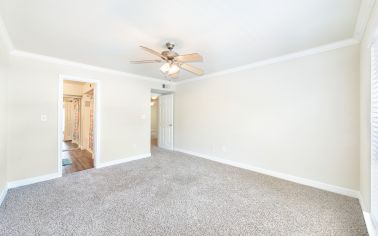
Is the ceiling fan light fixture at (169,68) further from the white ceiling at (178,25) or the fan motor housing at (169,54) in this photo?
the white ceiling at (178,25)

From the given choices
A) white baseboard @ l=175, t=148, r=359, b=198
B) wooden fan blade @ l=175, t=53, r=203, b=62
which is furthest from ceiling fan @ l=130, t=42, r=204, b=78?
white baseboard @ l=175, t=148, r=359, b=198

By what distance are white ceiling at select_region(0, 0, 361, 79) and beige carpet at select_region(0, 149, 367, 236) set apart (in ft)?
7.80

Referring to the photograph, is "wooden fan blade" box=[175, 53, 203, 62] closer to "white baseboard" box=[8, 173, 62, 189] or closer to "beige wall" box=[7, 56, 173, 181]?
"beige wall" box=[7, 56, 173, 181]

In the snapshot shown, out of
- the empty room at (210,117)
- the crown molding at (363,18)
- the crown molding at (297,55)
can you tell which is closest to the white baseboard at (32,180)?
the empty room at (210,117)

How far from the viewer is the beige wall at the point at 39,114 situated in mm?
2891

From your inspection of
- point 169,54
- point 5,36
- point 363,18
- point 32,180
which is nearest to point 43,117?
point 32,180

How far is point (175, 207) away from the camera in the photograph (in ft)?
7.31

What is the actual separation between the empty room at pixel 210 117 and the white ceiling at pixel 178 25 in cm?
2

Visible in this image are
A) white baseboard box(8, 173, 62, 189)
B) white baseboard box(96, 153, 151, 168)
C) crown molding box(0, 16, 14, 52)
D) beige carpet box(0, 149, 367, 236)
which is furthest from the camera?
white baseboard box(96, 153, 151, 168)

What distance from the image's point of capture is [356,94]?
2.48m

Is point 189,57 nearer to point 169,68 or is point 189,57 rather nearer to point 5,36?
point 169,68

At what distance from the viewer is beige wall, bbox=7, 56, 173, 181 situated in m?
2.89

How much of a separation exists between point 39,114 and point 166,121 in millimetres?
3467

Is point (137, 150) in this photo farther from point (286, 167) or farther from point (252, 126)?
point (286, 167)
